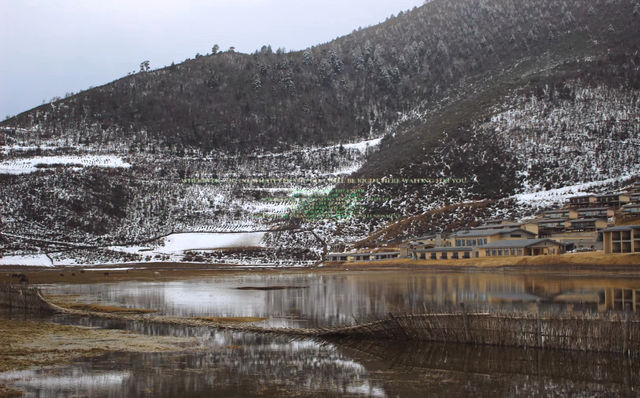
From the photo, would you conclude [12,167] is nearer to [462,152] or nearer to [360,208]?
[360,208]

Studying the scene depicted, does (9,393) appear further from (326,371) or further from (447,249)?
(447,249)

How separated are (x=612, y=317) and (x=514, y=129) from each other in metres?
120

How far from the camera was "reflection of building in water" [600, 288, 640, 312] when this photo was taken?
2522cm

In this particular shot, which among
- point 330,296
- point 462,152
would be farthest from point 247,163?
point 330,296

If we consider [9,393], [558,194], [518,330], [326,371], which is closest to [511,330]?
[518,330]

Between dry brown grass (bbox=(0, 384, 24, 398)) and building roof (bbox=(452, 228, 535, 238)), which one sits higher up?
dry brown grass (bbox=(0, 384, 24, 398))

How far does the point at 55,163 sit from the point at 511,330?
151m

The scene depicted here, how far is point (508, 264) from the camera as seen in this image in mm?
60000

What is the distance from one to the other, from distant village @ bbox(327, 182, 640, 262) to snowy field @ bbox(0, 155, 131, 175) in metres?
90.7

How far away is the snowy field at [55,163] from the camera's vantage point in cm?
13788

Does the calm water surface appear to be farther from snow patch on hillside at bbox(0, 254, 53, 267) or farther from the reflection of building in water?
snow patch on hillside at bbox(0, 254, 53, 267)

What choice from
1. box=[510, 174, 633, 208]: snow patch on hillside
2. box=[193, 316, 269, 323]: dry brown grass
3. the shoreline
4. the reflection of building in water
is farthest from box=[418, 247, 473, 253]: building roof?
box=[193, 316, 269, 323]: dry brown grass

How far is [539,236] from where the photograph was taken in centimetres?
7456

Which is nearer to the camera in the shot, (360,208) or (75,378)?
(75,378)
